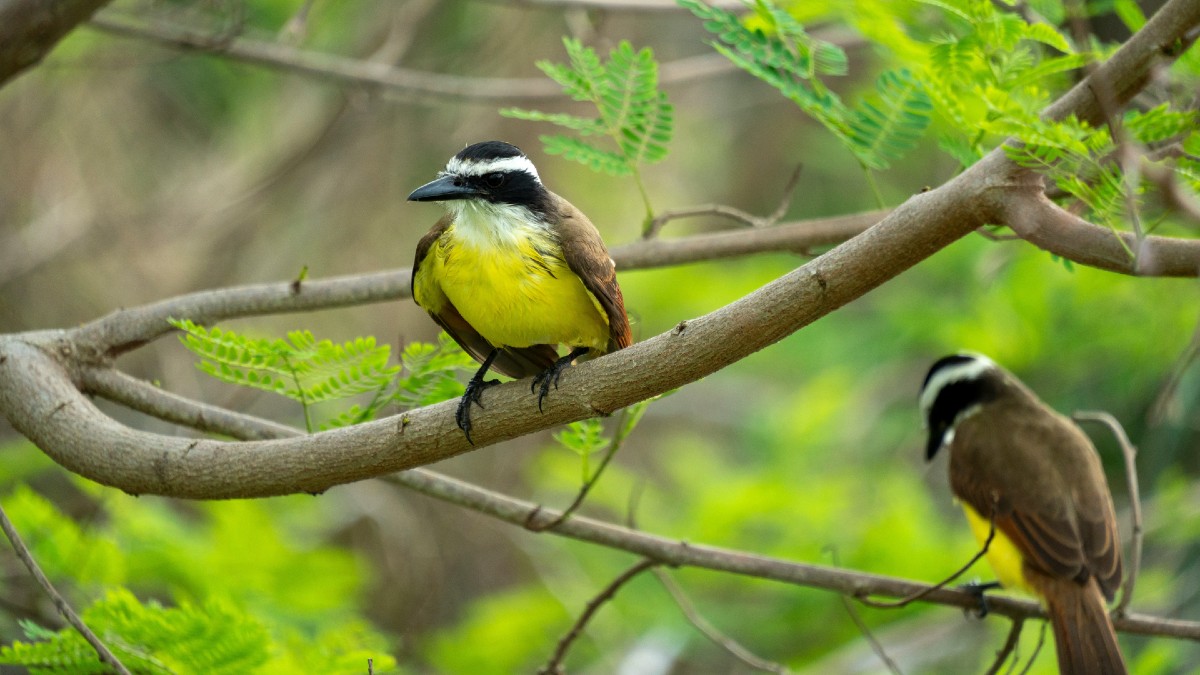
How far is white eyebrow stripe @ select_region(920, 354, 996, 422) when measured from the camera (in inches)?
238

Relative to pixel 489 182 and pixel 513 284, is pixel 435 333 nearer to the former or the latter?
pixel 489 182

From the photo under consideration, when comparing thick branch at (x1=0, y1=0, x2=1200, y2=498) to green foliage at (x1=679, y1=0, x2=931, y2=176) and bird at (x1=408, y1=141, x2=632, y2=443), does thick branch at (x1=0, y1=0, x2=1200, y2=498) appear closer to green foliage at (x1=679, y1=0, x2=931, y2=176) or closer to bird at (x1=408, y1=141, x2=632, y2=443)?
bird at (x1=408, y1=141, x2=632, y2=443)

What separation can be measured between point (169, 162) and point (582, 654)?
16.3 feet

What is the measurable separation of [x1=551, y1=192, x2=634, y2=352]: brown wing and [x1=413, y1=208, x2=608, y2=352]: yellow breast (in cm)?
3

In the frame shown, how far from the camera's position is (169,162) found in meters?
9.21

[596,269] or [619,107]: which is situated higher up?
[619,107]

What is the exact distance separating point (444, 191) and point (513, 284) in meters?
0.41

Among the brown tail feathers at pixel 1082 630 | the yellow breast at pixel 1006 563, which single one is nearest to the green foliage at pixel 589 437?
the brown tail feathers at pixel 1082 630

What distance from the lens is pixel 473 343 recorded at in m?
3.80

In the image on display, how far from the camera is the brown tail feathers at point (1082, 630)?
4.66m

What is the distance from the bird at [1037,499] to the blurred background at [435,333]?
0.87 ft

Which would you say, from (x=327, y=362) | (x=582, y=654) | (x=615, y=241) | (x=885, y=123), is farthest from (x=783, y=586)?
(x=615, y=241)

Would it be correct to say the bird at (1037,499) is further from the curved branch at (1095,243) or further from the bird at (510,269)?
the curved branch at (1095,243)

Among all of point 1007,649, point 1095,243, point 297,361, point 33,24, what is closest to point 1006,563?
point 1007,649
